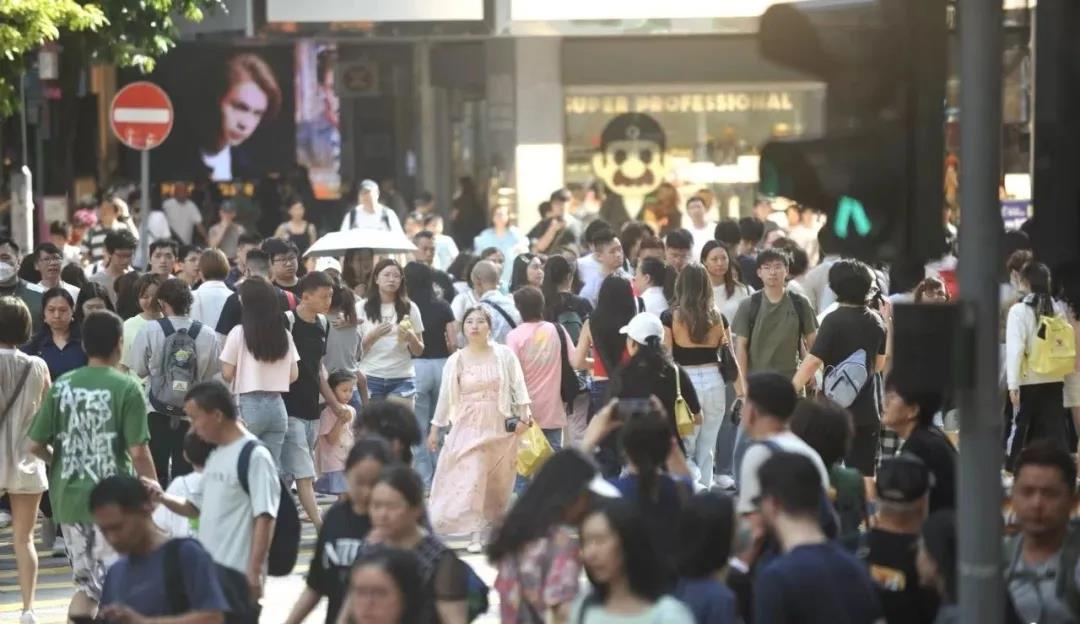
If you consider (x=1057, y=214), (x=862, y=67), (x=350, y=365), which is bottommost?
(x=350, y=365)

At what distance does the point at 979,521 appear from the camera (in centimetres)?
500

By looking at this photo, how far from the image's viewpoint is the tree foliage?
19484 millimetres

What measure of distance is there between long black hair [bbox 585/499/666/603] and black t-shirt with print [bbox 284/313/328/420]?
7314 millimetres

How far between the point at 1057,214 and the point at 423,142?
27793 millimetres

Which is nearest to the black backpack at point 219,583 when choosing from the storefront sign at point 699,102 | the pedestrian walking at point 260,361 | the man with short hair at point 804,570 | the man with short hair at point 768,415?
the man with short hair at point 804,570

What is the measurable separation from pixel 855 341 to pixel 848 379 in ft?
0.75

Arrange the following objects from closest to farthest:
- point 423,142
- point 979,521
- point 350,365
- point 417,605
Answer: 1. point 979,521
2. point 417,605
3. point 350,365
4. point 423,142

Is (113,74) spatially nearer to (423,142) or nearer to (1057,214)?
(423,142)

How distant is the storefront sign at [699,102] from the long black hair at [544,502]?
2280cm

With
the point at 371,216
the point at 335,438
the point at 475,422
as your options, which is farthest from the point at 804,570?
the point at 371,216

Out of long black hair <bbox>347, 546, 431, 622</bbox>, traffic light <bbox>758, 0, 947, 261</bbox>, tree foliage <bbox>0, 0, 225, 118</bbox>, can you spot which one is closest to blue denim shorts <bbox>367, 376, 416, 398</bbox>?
tree foliage <bbox>0, 0, 225, 118</bbox>

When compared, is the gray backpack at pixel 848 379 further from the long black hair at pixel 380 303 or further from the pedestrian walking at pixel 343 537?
the pedestrian walking at pixel 343 537

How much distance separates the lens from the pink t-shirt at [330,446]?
14.0 meters

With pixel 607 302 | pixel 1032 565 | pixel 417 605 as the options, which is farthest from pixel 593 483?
pixel 607 302
